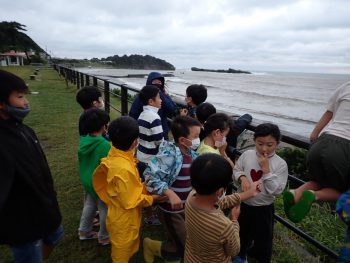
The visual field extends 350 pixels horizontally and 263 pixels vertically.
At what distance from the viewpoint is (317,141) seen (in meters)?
1.92

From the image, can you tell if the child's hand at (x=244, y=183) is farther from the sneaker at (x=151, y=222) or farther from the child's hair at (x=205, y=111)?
the sneaker at (x=151, y=222)

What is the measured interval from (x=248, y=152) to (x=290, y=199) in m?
0.42

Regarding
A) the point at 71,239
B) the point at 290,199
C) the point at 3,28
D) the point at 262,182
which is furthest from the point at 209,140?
the point at 3,28

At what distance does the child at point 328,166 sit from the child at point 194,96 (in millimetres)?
1375

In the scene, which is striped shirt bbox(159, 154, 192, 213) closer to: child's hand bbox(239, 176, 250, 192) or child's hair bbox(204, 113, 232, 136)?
child's hair bbox(204, 113, 232, 136)

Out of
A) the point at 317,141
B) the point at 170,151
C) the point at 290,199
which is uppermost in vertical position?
the point at 317,141

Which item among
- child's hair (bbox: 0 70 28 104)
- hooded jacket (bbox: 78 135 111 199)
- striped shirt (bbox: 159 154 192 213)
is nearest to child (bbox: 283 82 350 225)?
striped shirt (bbox: 159 154 192 213)

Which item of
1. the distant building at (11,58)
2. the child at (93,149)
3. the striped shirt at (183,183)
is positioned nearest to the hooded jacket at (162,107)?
the child at (93,149)

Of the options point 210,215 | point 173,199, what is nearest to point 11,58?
point 173,199

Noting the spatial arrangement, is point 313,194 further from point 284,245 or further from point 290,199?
point 284,245

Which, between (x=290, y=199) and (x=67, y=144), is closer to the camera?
(x=290, y=199)

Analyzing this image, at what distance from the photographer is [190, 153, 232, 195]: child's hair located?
159 cm

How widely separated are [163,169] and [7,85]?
3.55ft

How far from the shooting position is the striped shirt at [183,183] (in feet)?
7.24
